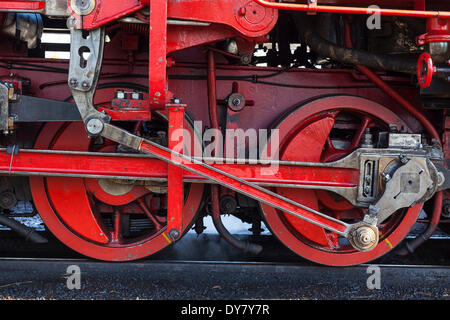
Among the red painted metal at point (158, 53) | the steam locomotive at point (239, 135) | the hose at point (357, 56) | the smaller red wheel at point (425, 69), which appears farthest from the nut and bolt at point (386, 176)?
the red painted metal at point (158, 53)

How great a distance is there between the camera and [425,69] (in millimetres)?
2320

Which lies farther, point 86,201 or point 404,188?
point 86,201

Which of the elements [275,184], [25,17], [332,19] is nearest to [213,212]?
[275,184]

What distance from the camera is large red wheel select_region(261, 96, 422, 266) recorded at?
9.32ft

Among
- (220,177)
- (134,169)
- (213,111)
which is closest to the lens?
(220,177)

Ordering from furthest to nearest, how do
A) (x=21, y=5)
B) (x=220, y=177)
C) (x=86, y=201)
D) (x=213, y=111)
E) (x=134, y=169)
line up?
(x=86, y=201)
(x=213, y=111)
(x=134, y=169)
(x=220, y=177)
(x=21, y=5)

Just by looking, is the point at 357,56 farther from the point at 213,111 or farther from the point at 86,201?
the point at 86,201

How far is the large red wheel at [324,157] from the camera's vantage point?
2842 mm

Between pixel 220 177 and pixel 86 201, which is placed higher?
pixel 220 177

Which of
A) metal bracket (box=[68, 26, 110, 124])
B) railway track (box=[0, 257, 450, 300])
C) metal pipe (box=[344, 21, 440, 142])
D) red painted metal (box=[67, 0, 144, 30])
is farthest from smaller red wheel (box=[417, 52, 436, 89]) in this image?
metal bracket (box=[68, 26, 110, 124])

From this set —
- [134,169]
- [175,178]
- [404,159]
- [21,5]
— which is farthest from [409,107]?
[21,5]

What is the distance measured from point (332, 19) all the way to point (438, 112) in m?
1.05

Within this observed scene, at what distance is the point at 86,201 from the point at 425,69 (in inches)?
91.0

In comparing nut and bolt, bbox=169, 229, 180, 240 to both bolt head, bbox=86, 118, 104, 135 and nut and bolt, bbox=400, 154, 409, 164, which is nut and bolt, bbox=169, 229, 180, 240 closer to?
bolt head, bbox=86, 118, 104, 135
